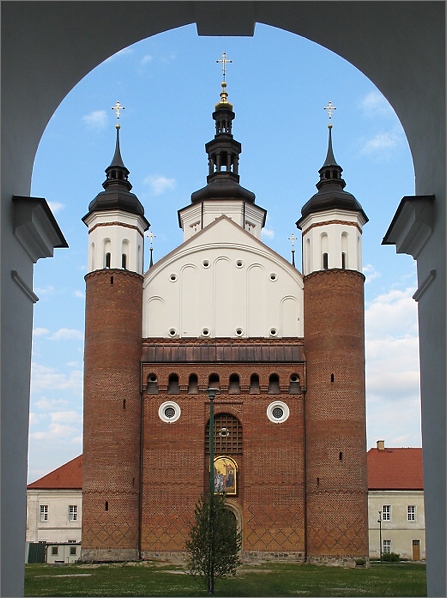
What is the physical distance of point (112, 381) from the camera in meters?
40.1

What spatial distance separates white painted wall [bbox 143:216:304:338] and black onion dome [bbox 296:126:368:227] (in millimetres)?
2827

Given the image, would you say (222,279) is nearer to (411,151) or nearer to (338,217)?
(338,217)

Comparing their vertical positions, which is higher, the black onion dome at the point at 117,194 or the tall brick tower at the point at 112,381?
the black onion dome at the point at 117,194

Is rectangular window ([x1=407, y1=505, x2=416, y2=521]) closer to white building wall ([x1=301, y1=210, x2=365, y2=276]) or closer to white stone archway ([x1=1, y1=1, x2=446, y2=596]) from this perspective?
white building wall ([x1=301, y1=210, x2=365, y2=276])

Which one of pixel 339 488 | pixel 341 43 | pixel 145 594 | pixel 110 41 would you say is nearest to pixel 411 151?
pixel 341 43

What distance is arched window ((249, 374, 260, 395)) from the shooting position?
4084 cm

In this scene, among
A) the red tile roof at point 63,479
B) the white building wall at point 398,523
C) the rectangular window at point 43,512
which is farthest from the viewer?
the red tile roof at point 63,479

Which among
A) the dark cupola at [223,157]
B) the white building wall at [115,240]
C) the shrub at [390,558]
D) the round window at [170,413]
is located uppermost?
the dark cupola at [223,157]

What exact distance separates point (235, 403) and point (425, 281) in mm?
32647

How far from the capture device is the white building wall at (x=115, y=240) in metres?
42.2

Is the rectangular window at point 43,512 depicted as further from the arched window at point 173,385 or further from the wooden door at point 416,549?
the wooden door at point 416,549

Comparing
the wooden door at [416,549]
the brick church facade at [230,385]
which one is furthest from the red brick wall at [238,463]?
the wooden door at [416,549]

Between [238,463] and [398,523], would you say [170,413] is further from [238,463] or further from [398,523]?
[398,523]

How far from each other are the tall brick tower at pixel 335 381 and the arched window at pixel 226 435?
3.02 m
